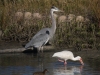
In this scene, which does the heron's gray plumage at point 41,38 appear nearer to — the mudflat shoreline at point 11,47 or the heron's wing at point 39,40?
the heron's wing at point 39,40

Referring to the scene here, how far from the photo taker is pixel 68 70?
12.3 metres

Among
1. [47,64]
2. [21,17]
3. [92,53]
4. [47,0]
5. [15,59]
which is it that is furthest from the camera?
[47,0]

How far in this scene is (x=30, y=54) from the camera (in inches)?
593

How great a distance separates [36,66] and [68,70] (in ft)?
3.24

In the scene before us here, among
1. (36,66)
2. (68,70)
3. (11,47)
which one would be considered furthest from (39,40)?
(68,70)

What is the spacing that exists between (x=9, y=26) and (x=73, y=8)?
3.47 m

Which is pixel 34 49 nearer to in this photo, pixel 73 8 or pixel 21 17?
pixel 21 17

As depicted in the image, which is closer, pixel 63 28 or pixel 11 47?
pixel 11 47

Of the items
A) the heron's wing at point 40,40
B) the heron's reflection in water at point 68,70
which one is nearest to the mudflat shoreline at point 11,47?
the heron's wing at point 40,40

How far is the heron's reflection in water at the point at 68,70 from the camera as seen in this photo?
38.6ft

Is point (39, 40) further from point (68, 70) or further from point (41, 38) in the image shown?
point (68, 70)

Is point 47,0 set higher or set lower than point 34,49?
Result: higher

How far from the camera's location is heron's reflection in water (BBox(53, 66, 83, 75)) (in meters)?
11.8

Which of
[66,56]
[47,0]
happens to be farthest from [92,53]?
[47,0]
